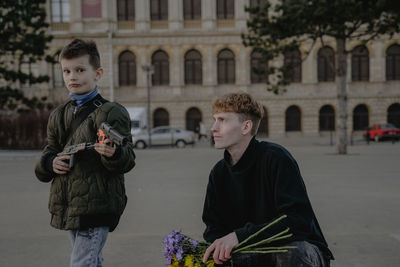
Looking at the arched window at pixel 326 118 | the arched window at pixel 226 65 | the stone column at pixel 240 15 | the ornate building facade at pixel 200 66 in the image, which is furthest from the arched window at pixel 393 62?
the arched window at pixel 226 65

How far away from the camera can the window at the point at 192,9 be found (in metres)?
41.1

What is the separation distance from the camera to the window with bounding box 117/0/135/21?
40.8 meters

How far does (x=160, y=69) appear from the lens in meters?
41.0

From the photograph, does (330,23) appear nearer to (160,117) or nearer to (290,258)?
(290,258)

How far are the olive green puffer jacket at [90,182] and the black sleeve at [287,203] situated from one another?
34.6 inches

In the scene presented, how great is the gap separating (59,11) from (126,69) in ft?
28.3

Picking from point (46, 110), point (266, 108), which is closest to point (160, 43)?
point (266, 108)

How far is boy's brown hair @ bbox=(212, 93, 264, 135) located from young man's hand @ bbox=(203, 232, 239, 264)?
0.68 metres

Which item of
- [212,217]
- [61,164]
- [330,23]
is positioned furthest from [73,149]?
[330,23]

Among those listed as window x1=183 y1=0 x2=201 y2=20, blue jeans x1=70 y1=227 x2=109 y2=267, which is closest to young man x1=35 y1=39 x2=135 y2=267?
blue jeans x1=70 y1=227 x2=109 y2=267

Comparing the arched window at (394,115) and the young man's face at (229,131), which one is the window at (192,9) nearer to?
the arched window at (394,115)

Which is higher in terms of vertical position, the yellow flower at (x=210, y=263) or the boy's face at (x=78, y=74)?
the boy's face at (x=78, y=74)

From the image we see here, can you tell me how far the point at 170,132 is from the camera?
101ft

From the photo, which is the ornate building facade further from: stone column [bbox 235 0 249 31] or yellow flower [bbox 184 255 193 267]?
yellow flower [bbox 184 255 193 267]
